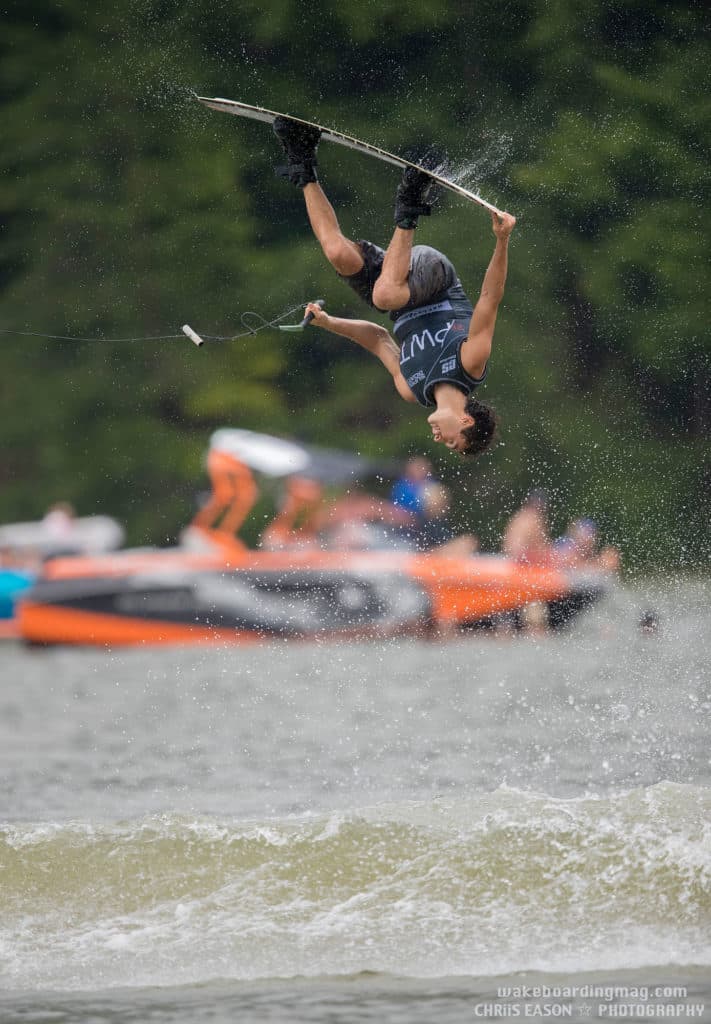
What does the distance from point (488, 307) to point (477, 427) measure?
565mm

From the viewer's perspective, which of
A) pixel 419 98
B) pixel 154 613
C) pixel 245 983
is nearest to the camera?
pixel 245 983

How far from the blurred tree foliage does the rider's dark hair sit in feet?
47.9

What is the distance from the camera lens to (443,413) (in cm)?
734

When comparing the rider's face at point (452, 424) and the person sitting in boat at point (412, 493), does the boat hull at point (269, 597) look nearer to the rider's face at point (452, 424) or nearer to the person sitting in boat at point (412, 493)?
the person sitting in boat at point (412, 493)

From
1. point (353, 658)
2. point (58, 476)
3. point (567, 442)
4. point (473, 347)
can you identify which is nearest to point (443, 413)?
point (473, 347)

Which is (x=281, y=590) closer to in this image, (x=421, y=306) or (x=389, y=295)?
(x=421, y=306)

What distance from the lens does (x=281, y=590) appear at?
19766 mm

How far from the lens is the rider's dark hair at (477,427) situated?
289 inches

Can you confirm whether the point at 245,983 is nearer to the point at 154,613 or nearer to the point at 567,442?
the point at 154,613

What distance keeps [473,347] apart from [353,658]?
10.6 m

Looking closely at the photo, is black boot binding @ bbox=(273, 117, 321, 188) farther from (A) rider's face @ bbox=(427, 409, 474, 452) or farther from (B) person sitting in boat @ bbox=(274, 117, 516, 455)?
(A) rider's face @ bbox=(427, 409, 474, 452)

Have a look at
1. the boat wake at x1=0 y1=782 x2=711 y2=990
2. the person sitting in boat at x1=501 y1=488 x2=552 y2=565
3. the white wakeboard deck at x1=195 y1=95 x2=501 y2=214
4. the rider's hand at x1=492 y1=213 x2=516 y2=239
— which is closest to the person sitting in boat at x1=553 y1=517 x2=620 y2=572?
the person sitting in boat at x1=501 y1=488 x2=552 y2=565

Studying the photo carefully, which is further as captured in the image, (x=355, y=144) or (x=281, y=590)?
(x=281, y=590)

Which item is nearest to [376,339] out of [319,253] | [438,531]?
[319,253]
